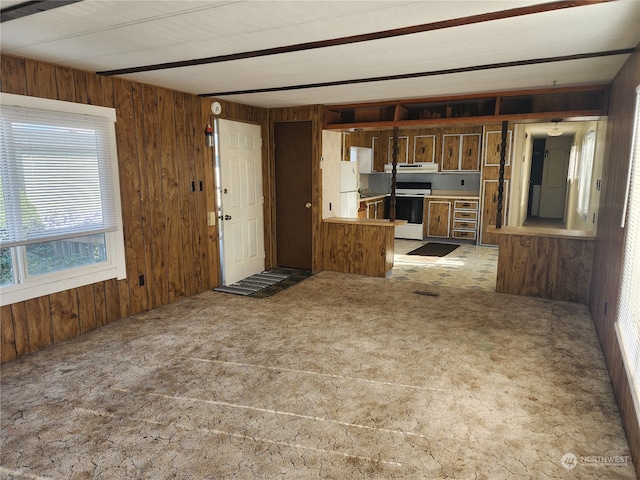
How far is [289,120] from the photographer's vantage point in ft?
18.6

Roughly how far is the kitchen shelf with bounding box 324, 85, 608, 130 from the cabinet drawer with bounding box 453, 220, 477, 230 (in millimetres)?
3431

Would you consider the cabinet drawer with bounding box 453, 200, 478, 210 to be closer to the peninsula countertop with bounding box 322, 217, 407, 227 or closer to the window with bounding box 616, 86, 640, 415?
the peninsula countertop with bounding box 322, 217, 407, 227

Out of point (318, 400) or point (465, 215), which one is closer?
point (318, 400)

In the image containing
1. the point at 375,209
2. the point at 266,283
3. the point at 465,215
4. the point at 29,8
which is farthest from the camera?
the point at 375,209

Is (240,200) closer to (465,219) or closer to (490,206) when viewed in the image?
(465,219)

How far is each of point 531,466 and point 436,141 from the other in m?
6.95

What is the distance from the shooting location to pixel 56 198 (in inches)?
131

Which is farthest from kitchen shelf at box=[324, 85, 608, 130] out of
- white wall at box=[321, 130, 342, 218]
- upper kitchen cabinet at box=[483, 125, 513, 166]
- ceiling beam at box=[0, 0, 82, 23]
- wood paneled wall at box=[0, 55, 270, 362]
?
ceiling beam at box=[0, 0, 82, 23]

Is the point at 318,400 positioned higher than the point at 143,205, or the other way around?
the point at 143,205

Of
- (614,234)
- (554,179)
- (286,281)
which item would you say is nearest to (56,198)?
(286,281)

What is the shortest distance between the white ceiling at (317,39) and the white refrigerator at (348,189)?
2.47 m

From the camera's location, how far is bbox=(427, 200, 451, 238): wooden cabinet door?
8.09 metres

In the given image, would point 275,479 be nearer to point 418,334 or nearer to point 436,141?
point 418,334

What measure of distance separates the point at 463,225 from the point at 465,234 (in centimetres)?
18
